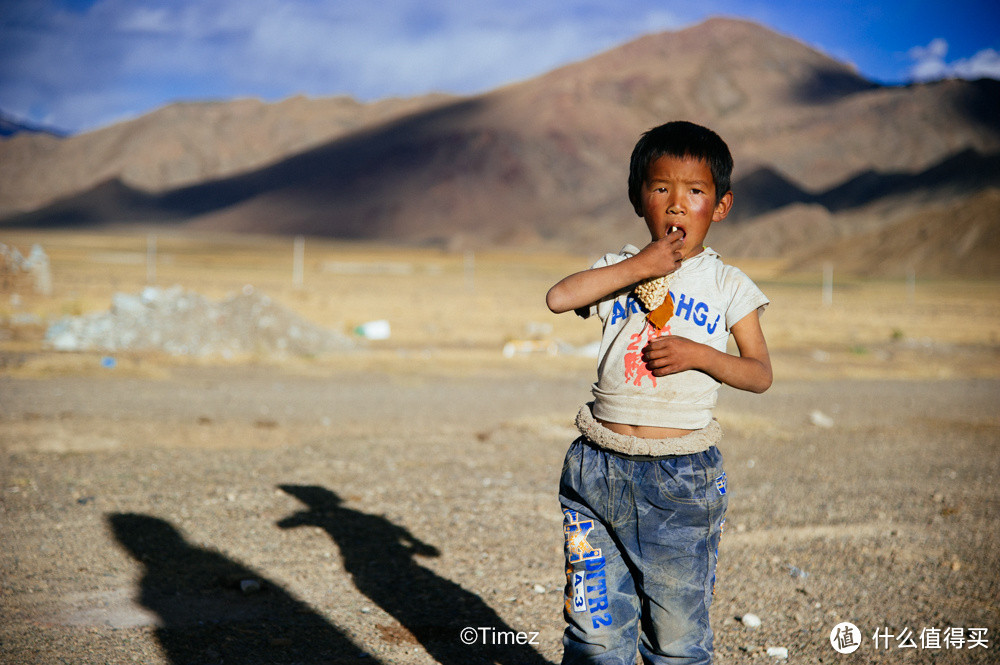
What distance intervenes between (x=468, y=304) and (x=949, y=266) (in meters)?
49.1

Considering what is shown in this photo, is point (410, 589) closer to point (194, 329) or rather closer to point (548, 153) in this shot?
point (194, 329)

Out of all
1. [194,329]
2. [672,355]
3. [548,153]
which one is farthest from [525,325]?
[548,153]

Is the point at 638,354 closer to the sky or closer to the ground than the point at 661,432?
closer to the sky

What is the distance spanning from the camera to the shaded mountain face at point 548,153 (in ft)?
399

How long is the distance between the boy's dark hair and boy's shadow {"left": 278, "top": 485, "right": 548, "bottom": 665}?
206cm

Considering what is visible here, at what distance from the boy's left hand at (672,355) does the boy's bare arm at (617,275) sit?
0.18 m

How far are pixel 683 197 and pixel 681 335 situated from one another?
0.39 metres

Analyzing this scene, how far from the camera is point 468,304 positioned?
30.8m

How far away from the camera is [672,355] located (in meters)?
2.35

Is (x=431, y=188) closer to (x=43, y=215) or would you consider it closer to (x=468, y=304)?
(x=43, y=215)

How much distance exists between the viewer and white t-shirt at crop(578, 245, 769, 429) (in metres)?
2.45

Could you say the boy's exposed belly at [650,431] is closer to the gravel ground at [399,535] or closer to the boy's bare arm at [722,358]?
the boy's bare arm at [722,358]

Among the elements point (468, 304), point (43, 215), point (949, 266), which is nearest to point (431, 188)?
point (43, 215)

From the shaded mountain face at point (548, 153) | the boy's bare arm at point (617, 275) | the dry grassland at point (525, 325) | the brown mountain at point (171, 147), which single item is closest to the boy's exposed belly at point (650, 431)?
the boy's bare arm at point (617, 275)
